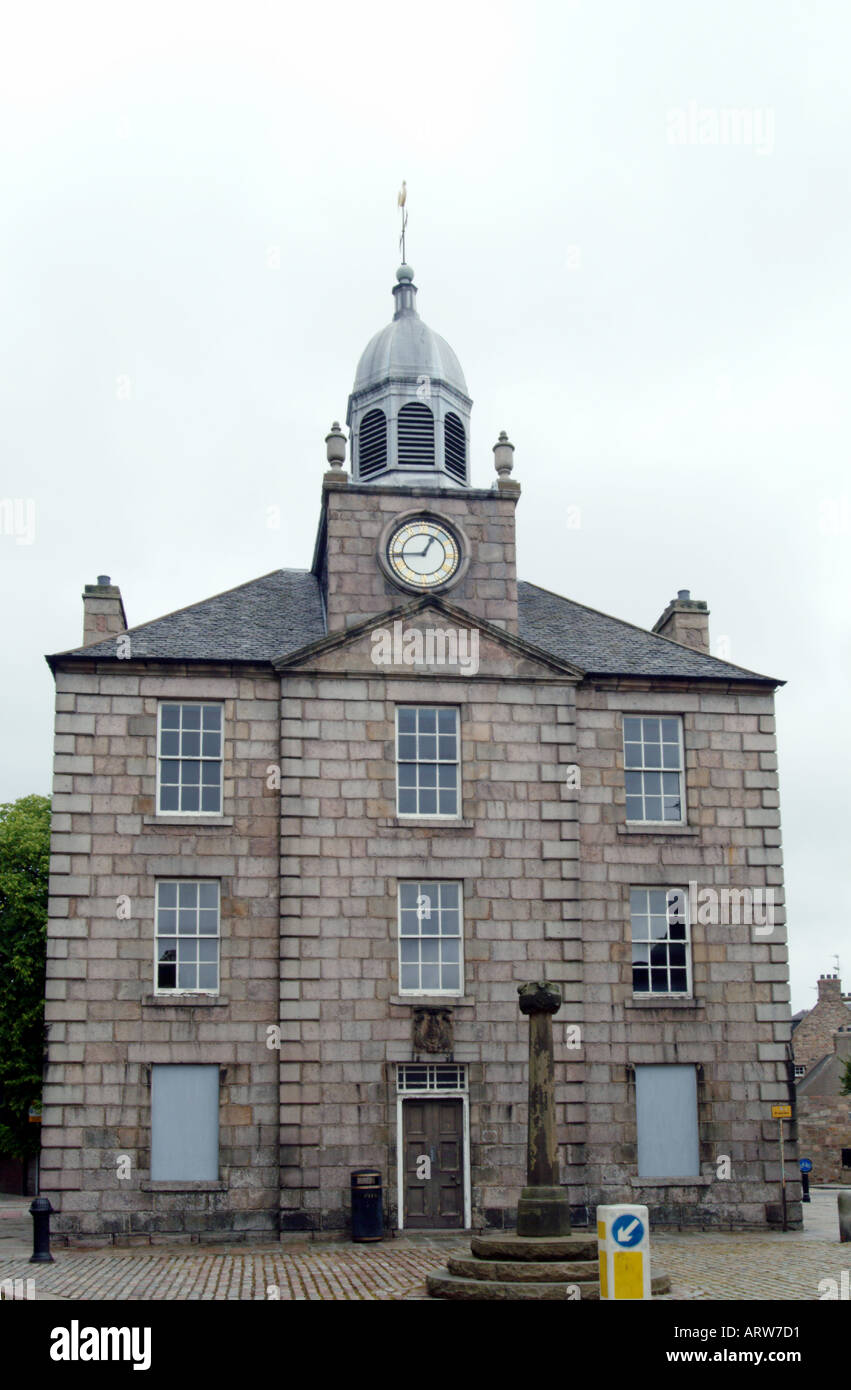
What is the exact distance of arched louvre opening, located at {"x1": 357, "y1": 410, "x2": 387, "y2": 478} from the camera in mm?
29609

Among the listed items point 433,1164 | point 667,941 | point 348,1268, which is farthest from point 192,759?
point 348,1268

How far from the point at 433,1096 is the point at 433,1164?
3.53 feet

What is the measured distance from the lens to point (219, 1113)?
24.3m

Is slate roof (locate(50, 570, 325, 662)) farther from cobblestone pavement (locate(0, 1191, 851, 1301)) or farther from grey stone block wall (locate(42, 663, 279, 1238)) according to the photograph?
cobblestone pavement (locate(0, 1191, 851, 1301))

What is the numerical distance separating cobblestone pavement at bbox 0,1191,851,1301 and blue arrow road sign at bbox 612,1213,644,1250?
2.44 meters

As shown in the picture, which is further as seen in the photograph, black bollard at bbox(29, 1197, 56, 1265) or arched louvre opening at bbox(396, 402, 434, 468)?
arched louvre opening at bbox(396, 402, 434, 468)

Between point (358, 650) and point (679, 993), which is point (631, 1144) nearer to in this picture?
point (679, 993)

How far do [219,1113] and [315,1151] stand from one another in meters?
1.69

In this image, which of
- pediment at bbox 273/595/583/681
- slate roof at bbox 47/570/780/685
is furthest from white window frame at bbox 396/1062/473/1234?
slate roof at bbox 47/570/780/685

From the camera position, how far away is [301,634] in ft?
90.4

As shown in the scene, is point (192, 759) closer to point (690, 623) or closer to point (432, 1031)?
point (432, 1031)

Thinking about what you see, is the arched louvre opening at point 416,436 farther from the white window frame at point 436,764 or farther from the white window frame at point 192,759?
the white window frame at point 192,759

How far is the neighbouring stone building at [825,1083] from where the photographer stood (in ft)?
172

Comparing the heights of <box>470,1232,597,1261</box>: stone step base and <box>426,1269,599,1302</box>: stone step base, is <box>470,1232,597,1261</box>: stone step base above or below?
above
